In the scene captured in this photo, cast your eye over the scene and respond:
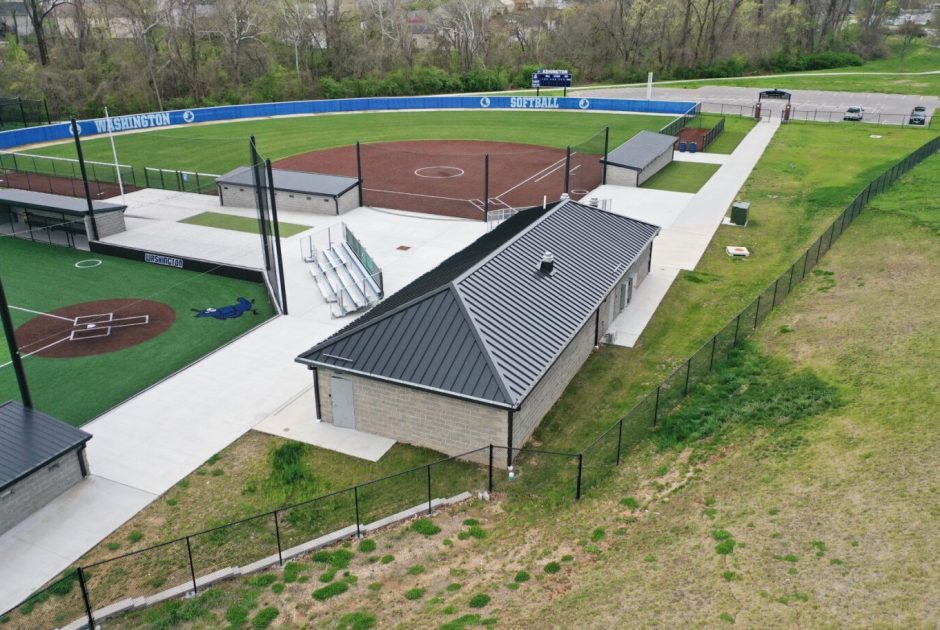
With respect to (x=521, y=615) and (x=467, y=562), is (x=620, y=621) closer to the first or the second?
(x=521, y=615)

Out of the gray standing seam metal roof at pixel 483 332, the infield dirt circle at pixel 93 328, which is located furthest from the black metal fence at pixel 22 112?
the gray standing seam metal roof at pixel 483 332

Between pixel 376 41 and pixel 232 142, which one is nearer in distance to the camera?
pixel 232 142

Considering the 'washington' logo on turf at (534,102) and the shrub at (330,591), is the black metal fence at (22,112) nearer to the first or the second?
the 'washington' logo on turf at (534,102)

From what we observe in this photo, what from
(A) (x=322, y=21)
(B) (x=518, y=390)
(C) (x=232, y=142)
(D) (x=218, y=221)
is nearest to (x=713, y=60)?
(A) (x=322, y=21)

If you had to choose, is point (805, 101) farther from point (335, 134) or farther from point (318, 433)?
point (318, 433)

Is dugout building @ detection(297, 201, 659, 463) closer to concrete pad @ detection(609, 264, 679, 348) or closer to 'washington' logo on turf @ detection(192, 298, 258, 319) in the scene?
concrete pad @ detection(609, 264, 679, 348)
